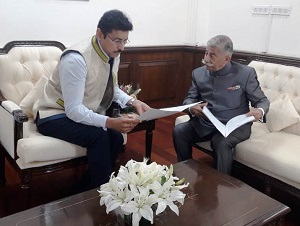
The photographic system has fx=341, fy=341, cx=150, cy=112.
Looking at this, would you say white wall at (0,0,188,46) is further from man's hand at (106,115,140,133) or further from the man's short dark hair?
man's hand at (106,115,140,133)

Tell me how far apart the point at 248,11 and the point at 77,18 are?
1599 mm

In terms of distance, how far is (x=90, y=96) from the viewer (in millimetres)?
1892

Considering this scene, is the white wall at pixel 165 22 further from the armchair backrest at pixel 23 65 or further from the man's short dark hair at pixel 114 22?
the man's short dark hair at pixel 114 22

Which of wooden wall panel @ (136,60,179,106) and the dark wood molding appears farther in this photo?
wooden wall panel @ (136,60,179,106)

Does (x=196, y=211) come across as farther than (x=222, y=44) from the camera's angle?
No

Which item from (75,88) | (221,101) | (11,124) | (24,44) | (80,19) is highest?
(80,19)

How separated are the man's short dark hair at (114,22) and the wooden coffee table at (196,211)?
2.74 feet

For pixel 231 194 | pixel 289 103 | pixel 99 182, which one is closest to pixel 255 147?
pixel 289 103

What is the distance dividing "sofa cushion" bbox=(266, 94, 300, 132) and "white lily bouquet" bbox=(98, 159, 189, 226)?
138 centimetres

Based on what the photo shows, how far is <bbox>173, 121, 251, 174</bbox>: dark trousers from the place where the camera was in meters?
2.03

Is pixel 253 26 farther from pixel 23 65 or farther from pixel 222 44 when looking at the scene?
pixel 23 65

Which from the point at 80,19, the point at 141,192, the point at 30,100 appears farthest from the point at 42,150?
the point at 80,19

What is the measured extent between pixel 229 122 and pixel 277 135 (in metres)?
0.41

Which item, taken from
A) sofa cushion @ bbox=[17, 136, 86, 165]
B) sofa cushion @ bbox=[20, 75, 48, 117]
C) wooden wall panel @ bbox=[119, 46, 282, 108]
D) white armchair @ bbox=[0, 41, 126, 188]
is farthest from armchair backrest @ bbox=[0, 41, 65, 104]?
wooden wall panel @ bbox=[119, 46, 282, 108]
